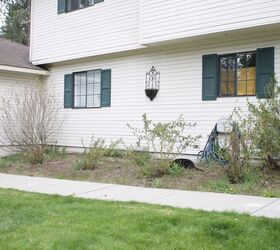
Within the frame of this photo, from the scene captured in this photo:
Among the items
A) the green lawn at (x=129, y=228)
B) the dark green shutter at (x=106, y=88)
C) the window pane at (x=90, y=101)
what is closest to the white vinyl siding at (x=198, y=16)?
the dark green shutter at (x=106, y=88)

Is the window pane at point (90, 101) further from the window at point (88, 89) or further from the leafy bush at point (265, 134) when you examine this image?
the leafy bush at point (265, 134)

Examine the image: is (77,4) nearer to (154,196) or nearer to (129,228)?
(154,196)

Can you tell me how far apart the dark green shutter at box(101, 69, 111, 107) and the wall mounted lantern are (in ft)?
5.33

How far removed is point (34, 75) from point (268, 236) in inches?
492

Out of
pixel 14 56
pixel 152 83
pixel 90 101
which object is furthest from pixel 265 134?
pixel 14 56

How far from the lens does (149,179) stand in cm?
899

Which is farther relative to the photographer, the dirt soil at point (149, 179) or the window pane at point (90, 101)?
the window pane at point (90, 101)

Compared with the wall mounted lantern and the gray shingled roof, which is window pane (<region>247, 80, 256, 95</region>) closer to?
the wall mounted lantern

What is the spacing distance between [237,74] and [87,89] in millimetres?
5670

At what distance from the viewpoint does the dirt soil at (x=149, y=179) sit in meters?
7.73

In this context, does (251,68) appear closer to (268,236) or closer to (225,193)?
(225,193)

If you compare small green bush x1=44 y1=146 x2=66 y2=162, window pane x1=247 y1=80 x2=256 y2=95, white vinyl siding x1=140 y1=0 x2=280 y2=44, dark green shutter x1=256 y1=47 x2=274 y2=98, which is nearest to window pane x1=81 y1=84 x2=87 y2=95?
small green bush x1=44 y1=146 x2=66 y2=162

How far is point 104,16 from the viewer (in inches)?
515

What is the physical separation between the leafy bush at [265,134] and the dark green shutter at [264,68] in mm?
782
